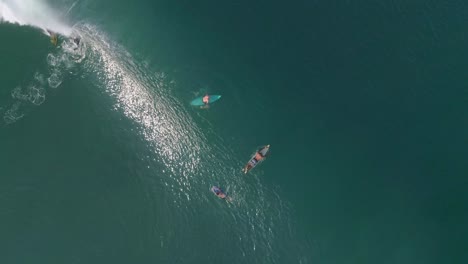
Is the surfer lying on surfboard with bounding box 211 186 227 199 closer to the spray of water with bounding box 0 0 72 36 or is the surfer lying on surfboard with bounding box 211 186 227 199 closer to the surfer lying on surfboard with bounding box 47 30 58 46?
the surfer lying on surfboard with bounding box 47 30 58 46

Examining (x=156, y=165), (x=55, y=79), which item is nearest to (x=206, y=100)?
(x=156, y=165)

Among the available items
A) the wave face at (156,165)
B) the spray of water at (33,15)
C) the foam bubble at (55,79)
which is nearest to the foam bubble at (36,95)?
the wave face at (156,165)

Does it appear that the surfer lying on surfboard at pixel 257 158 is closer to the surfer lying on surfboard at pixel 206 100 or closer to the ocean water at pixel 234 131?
the ocean water at pixel 234 131

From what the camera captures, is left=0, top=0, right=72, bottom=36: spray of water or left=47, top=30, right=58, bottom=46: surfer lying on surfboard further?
left=0, top=0, right=72, bottom=36: spray of water

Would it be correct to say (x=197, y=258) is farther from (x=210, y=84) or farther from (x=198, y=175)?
(x=210, y=84)

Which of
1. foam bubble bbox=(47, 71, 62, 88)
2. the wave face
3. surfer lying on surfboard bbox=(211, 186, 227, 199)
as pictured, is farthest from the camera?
foam bubble bbox=(47, 71, 62, 88)

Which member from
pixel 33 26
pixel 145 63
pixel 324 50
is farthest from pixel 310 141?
pixel 33 26

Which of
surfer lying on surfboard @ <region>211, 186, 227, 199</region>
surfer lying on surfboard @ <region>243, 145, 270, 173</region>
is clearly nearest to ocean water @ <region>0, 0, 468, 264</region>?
surfer lying on surfboard @ <region>243, 145, 270, 173</region>
